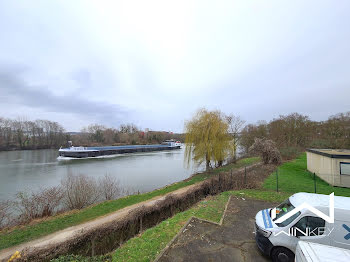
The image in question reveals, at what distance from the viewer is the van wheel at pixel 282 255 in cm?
385

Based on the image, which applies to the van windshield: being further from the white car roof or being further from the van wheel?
the van wheel

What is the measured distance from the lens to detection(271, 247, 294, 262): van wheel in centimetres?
385

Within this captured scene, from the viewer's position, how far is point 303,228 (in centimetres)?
377

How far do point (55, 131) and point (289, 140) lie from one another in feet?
278

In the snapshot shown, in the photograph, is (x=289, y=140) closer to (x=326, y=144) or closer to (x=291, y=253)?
(x=326, y=144)

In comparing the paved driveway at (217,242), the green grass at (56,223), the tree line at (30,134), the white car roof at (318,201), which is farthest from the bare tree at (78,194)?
the tree line at (30,134)

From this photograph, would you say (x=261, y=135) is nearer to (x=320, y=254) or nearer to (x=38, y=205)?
(x=320, y=254)

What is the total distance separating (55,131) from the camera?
233 feet

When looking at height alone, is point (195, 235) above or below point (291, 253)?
below

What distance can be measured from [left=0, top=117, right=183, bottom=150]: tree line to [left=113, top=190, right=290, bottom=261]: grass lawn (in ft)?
128

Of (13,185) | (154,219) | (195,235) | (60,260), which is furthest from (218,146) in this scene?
(13,185)

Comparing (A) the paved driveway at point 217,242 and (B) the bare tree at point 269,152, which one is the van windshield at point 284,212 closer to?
(A) the paved driveway at point 217,242

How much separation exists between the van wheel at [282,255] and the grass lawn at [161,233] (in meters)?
2.49

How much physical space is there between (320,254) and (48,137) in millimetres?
84578
